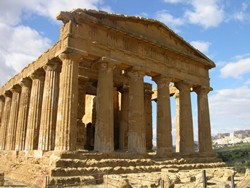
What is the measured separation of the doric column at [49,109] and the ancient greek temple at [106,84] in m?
0.06

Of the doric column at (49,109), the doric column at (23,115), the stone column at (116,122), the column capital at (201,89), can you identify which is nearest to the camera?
the doric column at (49,109)

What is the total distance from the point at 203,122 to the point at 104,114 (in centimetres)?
1032

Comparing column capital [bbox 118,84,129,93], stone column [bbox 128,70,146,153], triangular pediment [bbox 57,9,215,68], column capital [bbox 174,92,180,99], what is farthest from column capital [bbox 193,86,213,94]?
stone column [bbox 128,70,146,153]

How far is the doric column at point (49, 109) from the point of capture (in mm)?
16312

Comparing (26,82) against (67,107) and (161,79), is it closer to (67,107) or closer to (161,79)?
(67,107)

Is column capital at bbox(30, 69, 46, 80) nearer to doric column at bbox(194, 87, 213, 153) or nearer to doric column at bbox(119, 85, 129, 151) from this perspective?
doric column at bbox(119, 85, 129, 151)

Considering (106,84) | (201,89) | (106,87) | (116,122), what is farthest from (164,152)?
(201,89)

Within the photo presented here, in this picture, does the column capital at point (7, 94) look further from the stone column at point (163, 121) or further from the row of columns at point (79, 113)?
the stone column at point (163, 121)

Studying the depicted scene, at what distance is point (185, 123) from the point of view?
69.1 feet

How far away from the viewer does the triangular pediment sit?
15836 mm

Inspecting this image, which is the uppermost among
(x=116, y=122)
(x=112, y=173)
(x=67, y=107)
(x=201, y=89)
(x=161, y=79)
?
(x=161, y=79)

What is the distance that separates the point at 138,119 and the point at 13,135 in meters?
11.4

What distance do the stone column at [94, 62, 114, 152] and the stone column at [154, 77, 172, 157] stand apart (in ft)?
14.7

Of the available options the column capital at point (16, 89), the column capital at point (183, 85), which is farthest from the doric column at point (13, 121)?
the column capital at point (183, 85)
